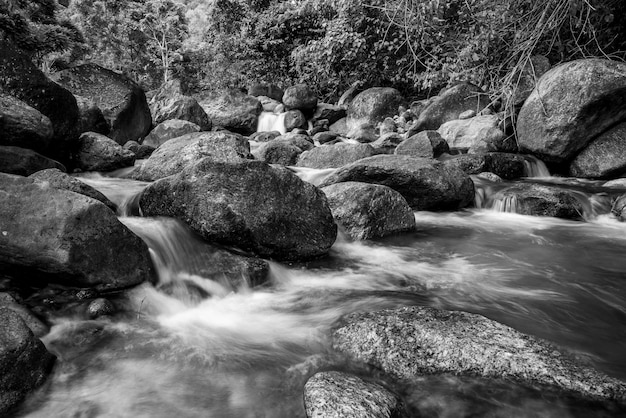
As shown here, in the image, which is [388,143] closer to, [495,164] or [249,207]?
[495,164]

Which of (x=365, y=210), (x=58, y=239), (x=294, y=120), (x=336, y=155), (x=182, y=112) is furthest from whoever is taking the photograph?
(x=294, y=120)

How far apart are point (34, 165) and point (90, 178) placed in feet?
4.95

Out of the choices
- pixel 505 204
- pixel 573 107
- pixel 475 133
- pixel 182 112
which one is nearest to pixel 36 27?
pixel 182 112

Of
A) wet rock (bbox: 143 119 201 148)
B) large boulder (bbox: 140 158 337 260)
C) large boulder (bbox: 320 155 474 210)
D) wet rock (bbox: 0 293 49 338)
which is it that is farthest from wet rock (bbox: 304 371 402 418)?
wet rock (bbox: 143 119 201 148)

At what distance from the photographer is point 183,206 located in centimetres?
422

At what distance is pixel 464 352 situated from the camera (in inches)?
102

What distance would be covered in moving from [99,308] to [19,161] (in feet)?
12.0

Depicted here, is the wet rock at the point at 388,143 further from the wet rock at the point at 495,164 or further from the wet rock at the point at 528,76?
the wet rock at the point at 528,76

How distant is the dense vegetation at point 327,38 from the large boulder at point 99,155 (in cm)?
472

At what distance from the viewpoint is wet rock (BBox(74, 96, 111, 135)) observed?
29.3 ft

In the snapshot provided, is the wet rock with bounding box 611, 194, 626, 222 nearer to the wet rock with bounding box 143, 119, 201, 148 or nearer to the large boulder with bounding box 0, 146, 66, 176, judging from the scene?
the large boulder with bounding box 0, 146, 66, 176

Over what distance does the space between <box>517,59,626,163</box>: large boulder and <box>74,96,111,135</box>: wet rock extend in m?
9.14

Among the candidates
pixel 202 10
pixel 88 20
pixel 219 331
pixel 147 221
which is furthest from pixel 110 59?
pixel 219 331

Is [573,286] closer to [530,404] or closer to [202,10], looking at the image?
[530,404]
